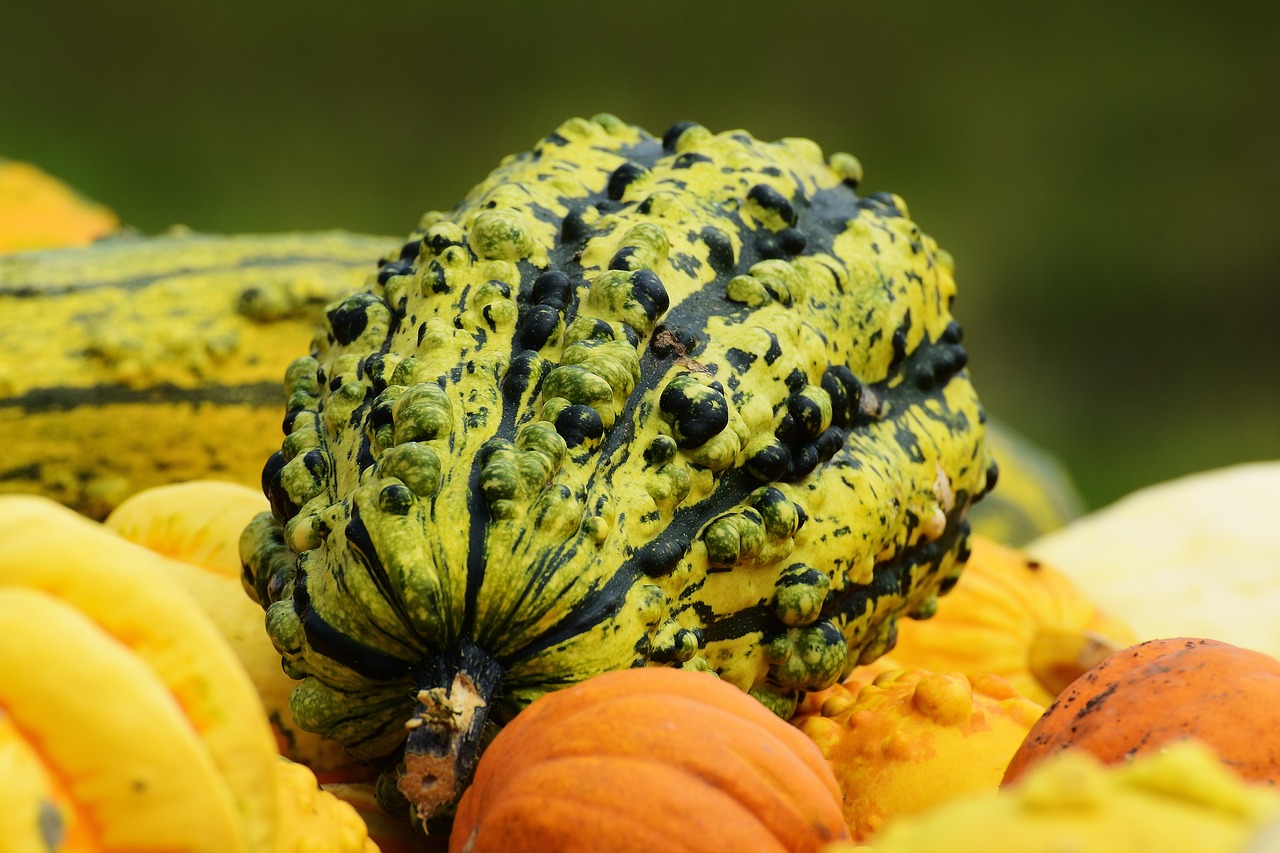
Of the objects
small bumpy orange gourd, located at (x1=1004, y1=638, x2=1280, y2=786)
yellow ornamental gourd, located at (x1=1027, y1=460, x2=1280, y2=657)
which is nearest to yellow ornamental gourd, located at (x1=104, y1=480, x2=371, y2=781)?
small bumpy orange gourd, located at (x1=1004, y1=638, x2=1280, y2=786)

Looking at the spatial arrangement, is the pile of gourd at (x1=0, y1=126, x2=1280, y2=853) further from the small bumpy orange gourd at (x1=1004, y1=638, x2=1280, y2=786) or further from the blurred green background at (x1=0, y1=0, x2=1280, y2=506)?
the blurred green background at (x1=0, y1=0, x2=1280, y2=506)

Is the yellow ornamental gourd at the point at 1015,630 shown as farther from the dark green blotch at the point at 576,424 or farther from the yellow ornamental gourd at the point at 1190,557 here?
the dark green blotch at the point at 576,424

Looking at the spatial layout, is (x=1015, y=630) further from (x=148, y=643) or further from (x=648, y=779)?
(x=148, y=643)

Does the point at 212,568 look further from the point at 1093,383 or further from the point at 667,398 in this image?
the point at 1093,383

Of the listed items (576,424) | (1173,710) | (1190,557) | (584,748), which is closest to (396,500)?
(576,424)

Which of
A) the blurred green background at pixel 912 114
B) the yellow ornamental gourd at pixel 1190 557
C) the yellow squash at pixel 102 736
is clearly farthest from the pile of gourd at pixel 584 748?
the blurred green background at pixel 912 114

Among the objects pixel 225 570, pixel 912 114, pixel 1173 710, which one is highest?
pixel 1173 710
